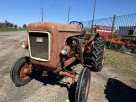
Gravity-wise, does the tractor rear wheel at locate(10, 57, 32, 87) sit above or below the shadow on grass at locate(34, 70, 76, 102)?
above

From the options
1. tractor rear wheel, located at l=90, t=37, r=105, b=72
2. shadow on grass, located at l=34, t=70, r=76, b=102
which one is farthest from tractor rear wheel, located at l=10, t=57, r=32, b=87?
tractor rear wheel, located at l=90, t=37, r=105, b=72

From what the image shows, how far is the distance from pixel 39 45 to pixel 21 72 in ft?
3.76

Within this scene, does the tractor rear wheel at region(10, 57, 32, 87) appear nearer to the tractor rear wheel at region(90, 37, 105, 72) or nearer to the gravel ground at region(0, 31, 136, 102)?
the gravel ground at region(0, 31, 136, 102)

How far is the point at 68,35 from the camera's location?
16.0 ft

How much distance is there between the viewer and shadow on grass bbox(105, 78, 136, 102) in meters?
4.76

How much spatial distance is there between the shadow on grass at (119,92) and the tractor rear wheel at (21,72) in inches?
87.2

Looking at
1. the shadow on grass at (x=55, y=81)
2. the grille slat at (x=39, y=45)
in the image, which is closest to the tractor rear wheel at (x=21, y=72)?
the shadow on grass at (x=55, y=81)

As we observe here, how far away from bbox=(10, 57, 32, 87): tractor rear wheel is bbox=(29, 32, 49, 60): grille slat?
607 mm

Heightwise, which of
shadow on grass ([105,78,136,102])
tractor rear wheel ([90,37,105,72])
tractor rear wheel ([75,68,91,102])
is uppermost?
tractor rear wheel ([90,37,105,72])

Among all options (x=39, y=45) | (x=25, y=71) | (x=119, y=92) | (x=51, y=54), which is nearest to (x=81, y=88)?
(x=51, y=54)

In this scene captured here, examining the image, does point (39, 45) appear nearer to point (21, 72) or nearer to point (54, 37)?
point (54, 37)

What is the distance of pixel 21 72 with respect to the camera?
517 centimetres

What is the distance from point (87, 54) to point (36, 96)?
2717 mm

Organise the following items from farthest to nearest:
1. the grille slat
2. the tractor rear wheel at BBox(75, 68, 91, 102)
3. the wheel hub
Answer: the wheel hub → the grille slat → the tractor rear wheel at BBox(75, 68, 91, 102)
